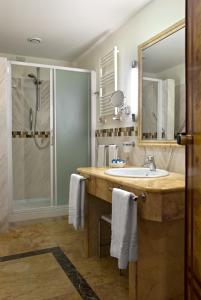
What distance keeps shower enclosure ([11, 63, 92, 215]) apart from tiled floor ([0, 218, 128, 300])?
66 cm

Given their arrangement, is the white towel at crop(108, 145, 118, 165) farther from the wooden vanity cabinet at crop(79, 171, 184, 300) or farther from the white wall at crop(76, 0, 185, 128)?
the wooden vanity cabinet at crop(79, 171, 184, 300)

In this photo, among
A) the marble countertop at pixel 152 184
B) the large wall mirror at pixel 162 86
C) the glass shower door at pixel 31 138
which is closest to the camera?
the marble countertop at pixel 152 184

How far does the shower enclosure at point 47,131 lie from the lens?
10.7 feet

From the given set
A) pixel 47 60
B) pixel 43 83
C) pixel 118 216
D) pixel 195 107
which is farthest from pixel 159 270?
pixel 47 60

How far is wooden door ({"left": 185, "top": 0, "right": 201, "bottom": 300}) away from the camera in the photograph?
33.0 inches

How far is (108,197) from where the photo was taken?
5.93 feet

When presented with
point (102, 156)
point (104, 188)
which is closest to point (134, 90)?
point (102, 156)

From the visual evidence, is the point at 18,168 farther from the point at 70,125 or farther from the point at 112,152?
the point at 112,152

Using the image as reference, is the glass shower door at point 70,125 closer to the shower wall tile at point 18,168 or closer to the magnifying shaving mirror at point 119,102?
the shower wall tile at point 18,168

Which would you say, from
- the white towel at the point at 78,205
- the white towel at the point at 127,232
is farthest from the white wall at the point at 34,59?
the white towel at the point at 127,232

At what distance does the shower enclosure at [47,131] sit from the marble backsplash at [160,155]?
0.77 metres

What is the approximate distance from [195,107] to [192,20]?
1.01 feet

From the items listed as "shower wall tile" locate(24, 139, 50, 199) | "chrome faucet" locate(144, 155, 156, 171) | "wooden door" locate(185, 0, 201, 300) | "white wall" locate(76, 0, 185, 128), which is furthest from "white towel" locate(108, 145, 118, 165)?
"wooden door" locate(185, 0, 201, 300)

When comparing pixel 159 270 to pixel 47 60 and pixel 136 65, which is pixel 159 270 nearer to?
pixel 136 65
